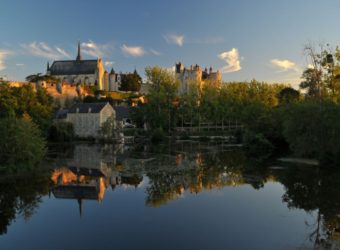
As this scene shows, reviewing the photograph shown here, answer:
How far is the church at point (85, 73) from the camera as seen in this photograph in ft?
411

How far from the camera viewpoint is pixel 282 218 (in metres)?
17.4

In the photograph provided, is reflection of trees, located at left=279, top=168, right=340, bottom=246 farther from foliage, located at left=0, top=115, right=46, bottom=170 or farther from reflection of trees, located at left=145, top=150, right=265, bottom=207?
foliage, located at left=0, top=115, right=46, bottom=170

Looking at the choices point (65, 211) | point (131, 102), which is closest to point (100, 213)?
point (65, 211)

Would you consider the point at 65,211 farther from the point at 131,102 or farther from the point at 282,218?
the point at 131,102

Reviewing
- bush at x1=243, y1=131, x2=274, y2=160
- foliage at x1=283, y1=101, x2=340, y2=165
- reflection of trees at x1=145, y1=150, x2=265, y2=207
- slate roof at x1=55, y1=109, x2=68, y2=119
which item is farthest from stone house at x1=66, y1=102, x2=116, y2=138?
foliage at x1=283, y1=101, x2=340, y2=165

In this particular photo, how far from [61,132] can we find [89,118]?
24.2ft

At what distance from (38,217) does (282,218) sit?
12029mm

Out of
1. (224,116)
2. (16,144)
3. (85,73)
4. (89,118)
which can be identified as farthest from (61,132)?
(85,73)

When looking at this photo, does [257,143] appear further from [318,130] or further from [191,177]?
[191,177]

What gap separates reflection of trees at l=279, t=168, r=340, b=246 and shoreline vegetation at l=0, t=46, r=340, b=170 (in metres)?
5.63

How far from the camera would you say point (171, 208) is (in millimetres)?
19125

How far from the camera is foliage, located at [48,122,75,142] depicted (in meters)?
67.3

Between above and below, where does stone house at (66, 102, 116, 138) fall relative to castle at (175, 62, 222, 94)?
below

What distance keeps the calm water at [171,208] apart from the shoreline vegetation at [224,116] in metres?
3.45
